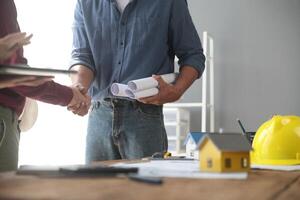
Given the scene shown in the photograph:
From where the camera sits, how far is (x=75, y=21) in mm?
1613

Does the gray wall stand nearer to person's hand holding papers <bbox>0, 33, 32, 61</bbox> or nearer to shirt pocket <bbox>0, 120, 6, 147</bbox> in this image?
shirt pocket <bbox>0, 120, 6, 147</bbox>

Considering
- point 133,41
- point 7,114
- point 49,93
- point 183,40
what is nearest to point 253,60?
point 183,40

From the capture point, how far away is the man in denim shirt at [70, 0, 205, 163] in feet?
4.47

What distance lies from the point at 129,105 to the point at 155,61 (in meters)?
0.19

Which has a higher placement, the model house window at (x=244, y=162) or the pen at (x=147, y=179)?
the model house window at (x=244, y=162)

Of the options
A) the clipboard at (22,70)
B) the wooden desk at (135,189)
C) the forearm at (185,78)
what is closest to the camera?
the wooden desk at (135,189)

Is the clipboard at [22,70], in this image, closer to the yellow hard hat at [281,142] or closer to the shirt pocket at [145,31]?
the yellow hard hat at [281,142]

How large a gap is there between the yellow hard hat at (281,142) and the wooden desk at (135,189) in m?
0.42

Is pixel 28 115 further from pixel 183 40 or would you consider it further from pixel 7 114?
pixel 183 40

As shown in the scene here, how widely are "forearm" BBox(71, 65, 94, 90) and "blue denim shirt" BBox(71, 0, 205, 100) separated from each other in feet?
0.06

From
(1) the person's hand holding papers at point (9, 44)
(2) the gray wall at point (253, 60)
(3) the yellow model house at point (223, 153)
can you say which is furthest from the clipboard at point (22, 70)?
(2) the gray wall at point (253, 60)

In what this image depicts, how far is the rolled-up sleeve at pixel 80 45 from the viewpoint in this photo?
150cm

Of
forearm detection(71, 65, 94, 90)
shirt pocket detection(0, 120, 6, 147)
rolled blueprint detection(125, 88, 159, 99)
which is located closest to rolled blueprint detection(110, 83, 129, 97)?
rolled blueprint detection(125, 88, 159, 99)

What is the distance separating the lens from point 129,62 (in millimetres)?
1460
